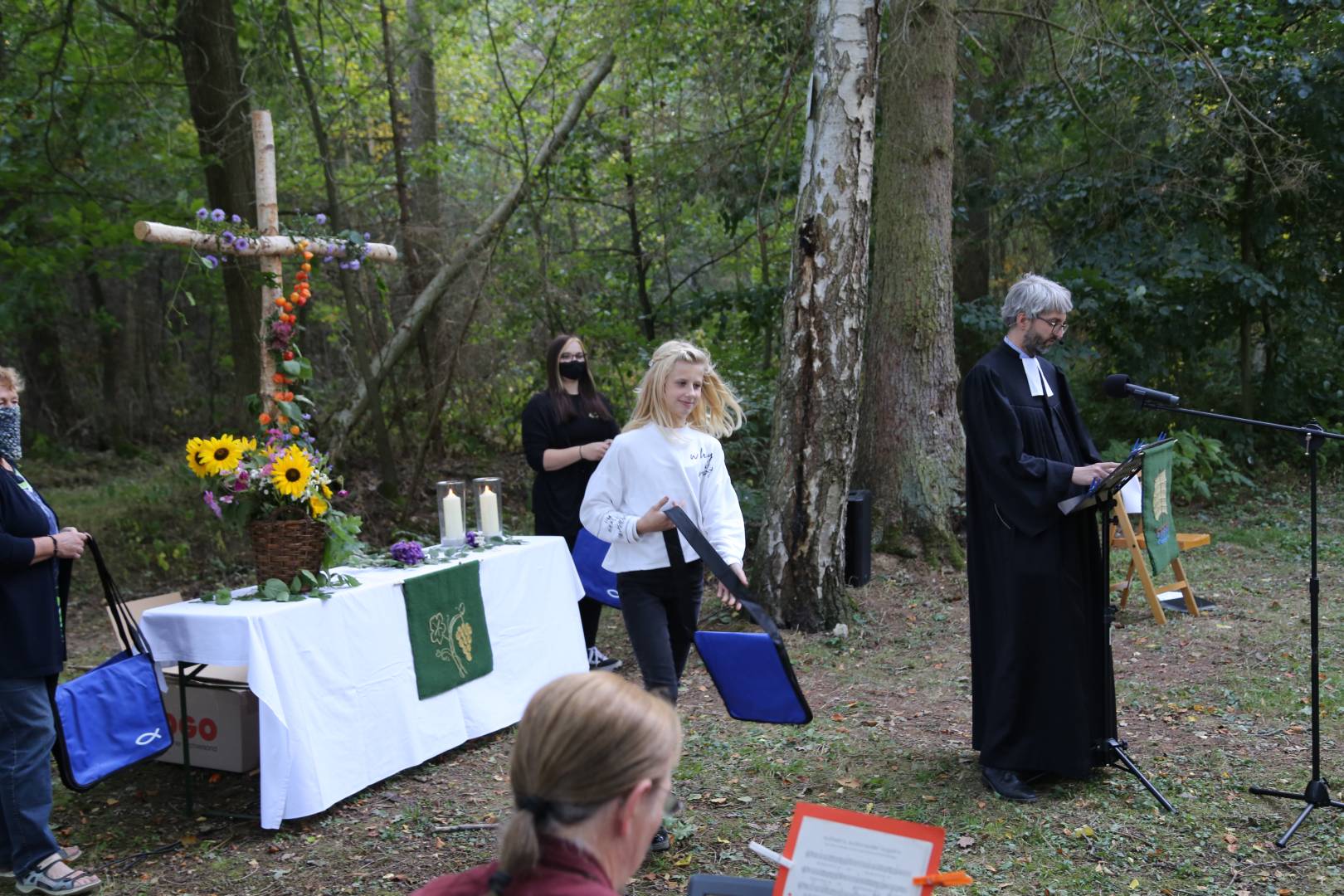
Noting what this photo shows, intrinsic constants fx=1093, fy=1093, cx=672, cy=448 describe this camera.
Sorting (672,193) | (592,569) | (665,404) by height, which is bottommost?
(592,569)

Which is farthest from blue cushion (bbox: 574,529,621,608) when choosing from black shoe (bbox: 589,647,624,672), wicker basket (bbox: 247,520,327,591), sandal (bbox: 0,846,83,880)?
sandal (bbox: 0,846,83,880)

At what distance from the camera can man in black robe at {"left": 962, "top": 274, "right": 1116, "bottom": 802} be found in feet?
14.3

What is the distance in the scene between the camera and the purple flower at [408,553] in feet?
17.3

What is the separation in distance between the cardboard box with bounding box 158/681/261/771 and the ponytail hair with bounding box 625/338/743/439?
2157 millimetres

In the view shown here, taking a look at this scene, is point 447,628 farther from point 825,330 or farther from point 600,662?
point 825,330

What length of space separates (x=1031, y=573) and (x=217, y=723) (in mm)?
3534

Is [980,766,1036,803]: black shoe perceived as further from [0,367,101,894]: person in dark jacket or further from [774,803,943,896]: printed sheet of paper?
[0,367,101,894]: person in dark jacket

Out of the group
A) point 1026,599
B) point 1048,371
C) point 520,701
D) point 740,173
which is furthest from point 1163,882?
point 740,173

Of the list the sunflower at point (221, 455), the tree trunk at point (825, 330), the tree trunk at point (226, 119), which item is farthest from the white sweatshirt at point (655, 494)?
the tree trunk at point (226, 119)

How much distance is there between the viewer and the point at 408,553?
527 cm

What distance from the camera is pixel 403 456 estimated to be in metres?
11.7

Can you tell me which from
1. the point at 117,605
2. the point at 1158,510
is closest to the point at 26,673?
the point at 117,605

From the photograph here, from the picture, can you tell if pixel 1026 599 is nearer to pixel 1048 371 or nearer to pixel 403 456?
pixel 1048 371

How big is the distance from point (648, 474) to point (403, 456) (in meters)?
8.10
